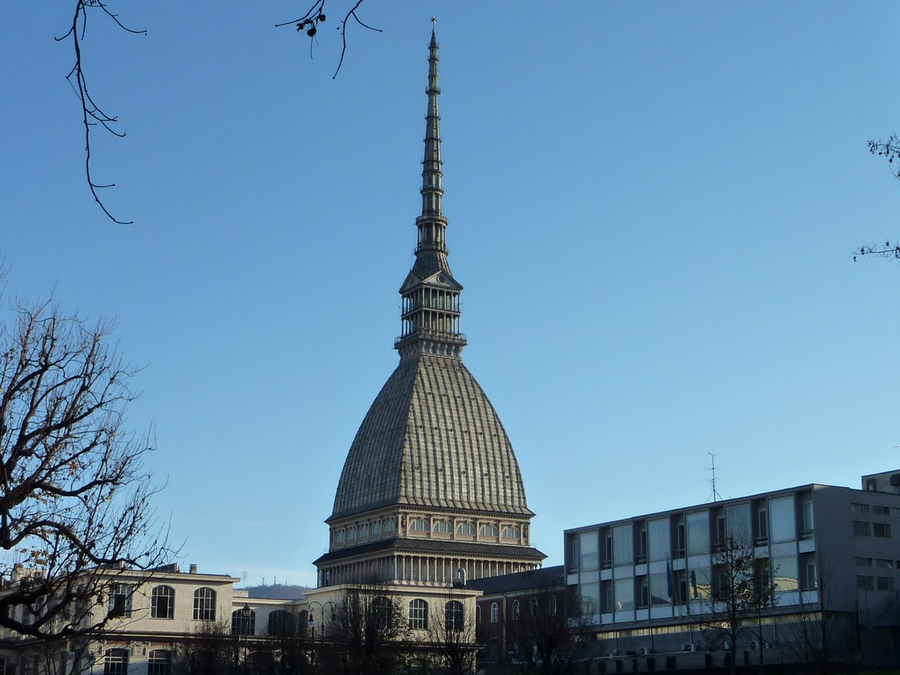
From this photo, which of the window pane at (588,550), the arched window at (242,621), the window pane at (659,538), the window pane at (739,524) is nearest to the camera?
the window pane at (739,524)

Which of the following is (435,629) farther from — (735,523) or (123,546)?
(123,546)

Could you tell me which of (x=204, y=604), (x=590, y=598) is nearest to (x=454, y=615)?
(x=204, y=604)

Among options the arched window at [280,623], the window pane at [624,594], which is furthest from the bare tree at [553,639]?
the arched window at [280,623]

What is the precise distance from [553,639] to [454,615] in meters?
55.3

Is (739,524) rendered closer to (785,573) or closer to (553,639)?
(785,573)

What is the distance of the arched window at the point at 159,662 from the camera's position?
139625 millimetres

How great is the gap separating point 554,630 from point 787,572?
20010mm

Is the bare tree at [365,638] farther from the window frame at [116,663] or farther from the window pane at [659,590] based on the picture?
the window pane at [659,590]

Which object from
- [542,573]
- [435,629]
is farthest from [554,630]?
[542,573]

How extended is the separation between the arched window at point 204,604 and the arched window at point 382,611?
1854 centimetres

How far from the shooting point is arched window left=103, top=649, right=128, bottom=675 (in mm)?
135500

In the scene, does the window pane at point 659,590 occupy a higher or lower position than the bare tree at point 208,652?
higher

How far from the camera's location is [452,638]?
441ft

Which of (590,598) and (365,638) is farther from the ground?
(590,598)
